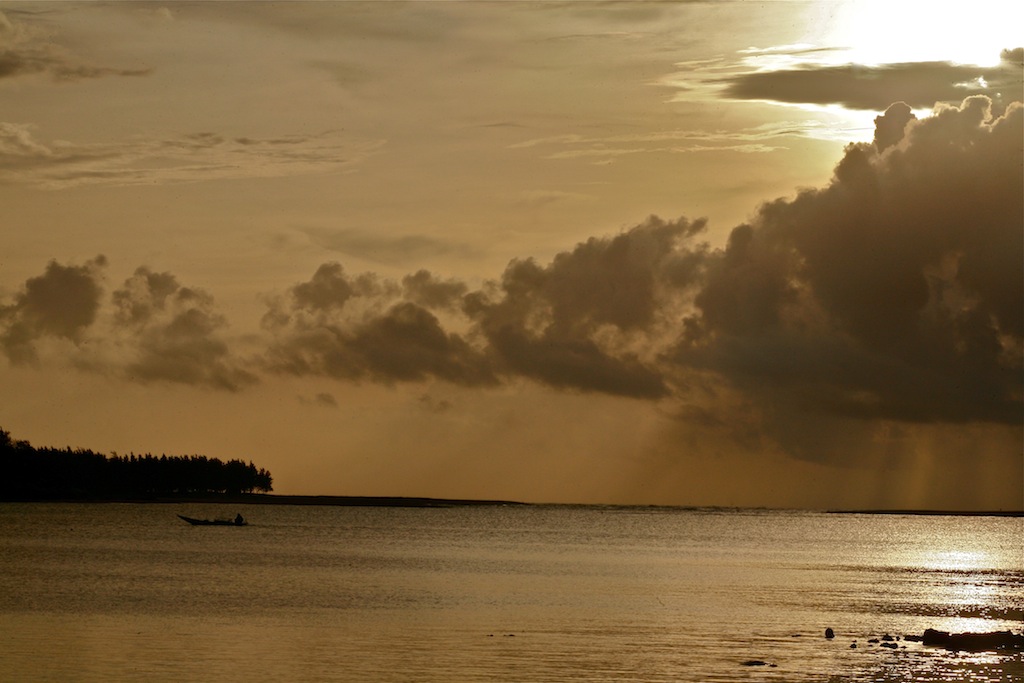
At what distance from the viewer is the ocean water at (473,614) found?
1823 inches

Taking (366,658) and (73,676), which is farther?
(366,658)

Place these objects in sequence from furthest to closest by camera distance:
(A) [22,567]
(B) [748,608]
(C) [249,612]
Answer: (A) [22,567] < (B) [748,608] < (C) [249,612]

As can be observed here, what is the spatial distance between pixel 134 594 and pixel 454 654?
27.6 m

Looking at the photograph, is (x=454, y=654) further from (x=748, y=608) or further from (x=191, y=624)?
(x=748, y=608)

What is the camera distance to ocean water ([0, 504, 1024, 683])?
4631 centimetres

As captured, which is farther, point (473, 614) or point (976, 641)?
point (473, 614)

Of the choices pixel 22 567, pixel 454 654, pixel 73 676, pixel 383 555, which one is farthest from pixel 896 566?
pixel 73 676

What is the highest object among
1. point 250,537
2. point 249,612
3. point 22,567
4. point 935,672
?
point 935,672

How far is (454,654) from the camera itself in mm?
49750

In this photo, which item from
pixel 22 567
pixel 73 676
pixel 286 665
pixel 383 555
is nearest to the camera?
pixel 73 676

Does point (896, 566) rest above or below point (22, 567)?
below

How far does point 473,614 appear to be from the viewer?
6378 centimetres

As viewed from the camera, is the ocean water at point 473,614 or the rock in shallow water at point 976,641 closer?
the ocean water at point 473,614

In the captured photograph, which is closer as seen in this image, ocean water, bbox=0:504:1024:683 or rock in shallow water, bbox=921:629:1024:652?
ocean water, bbox=0:504:1024:683
